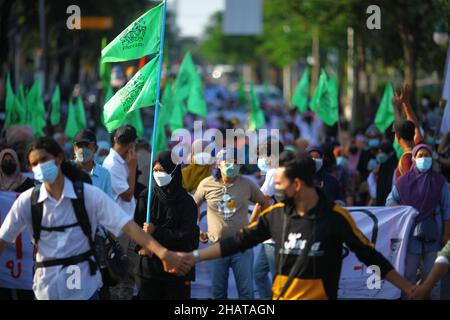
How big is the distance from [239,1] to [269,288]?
37.4 metres

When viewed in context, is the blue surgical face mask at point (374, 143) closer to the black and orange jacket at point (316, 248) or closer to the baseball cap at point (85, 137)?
the baseball cap at point (85, 137)

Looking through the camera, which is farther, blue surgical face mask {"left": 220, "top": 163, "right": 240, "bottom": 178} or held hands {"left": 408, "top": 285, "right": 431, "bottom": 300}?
blue surgical face mask {"left": 220, "top": 163, "right": 240, "bottom": 178}

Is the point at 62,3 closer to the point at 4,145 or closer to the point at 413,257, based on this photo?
the point at 4,145

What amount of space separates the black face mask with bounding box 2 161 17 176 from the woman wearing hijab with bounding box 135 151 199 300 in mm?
1995

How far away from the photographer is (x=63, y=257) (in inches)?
256

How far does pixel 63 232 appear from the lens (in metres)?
6.47

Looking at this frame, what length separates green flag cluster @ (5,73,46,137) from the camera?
1720 cm

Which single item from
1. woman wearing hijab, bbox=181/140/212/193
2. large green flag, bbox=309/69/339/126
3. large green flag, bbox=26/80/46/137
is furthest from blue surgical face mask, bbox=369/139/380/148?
large green flag, bbox=26/80/46/137

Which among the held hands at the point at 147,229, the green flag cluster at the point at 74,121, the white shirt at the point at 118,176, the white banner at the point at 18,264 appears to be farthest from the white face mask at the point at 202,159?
the green flag cluster at the point at 74,121

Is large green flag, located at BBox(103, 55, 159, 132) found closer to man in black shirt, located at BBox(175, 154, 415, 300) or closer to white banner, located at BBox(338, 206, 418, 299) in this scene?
white banner, located at BBox(338, 206, 418, 299)

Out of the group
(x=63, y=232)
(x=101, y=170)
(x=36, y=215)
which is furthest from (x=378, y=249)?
(x=36, y=215)

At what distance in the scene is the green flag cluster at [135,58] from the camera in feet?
28.6

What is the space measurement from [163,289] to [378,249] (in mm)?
2877
